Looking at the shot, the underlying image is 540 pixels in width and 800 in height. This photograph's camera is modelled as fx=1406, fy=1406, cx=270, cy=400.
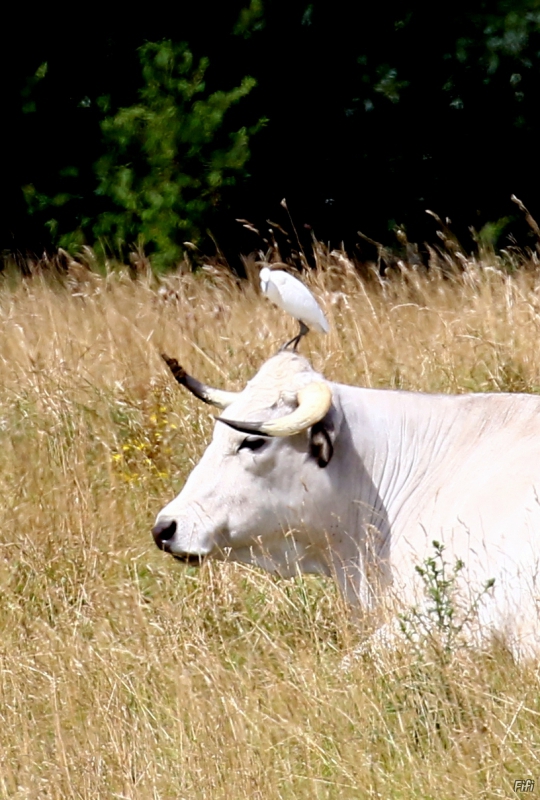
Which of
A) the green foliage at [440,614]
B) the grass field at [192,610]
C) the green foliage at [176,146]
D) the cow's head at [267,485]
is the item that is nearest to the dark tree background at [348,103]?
the green foliage at [176,146]

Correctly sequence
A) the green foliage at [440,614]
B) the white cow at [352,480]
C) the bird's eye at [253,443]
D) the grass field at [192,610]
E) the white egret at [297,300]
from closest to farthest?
the grass field at [192,610] < the green foliage at [440,614] < the white cow at [352,480] < the bird's eye at [253,443] < the white egret at [297,300]

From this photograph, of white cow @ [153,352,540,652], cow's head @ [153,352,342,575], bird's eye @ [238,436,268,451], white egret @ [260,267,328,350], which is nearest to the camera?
white cow @ [153,352,540,652]

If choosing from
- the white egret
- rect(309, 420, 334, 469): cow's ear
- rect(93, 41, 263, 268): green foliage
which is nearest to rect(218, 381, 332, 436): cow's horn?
rect(309, 420, 334, 469): cow's ear

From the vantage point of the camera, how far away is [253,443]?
4773 millimetres

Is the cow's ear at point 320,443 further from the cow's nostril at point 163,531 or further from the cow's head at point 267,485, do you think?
the cow's nostril at point 163,531

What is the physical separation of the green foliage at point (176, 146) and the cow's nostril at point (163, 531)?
7348 millimetres

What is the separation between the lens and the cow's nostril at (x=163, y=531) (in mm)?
4602

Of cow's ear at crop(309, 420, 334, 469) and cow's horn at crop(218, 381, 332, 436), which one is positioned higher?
cow's horn at crop(218, 381, 332, 436)

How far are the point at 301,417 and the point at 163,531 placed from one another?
23.2 inches

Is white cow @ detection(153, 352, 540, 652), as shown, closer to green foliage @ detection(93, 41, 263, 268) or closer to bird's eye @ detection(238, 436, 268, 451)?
bird's eye @ detection(238, 436, 268, 451)

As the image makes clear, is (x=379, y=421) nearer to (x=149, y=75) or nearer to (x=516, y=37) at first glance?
(x=149, y=75)

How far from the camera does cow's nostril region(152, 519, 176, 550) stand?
460 cm

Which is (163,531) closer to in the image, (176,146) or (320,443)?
(320,443)

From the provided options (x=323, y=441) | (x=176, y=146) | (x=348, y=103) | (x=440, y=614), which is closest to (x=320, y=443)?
(x=323, y=441)
